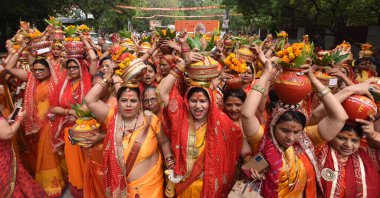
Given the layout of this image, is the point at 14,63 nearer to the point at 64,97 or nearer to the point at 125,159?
the point at 64,97

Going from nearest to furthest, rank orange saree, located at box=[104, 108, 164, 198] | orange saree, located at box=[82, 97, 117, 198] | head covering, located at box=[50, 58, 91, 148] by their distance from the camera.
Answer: orange saree, located at box=[104, 108, 164, 198] → orange saree, located at box=[82, 97, 117, 198] → head covering, located at box=[50, 58, 91, 148]

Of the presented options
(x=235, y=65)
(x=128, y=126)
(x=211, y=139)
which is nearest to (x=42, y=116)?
(x=128, y=126)

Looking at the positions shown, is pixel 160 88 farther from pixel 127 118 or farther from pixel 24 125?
pixel 24 125

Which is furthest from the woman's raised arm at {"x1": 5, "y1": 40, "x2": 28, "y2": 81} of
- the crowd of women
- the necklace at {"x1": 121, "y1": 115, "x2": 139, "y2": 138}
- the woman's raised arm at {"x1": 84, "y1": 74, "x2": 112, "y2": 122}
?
the necklace at {"x1": 121, "y1": 115, "x2": 139, "y2": 138}

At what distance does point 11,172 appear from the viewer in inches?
134

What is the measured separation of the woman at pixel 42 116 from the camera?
449 cm

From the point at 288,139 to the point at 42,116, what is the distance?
3.73 m

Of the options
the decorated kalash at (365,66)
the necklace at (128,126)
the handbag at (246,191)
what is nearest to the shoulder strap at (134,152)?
the necklace at (128,126)

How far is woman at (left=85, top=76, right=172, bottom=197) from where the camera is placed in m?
2.89

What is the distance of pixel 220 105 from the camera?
11.5 feet

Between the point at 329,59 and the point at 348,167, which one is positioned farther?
the point at 329,59

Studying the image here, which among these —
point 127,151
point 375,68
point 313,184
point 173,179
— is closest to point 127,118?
point 127,151

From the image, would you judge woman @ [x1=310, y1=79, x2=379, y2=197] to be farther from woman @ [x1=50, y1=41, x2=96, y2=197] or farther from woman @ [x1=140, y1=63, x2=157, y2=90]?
woman @ [x1=50, y1=41, x2=96, y2=197]

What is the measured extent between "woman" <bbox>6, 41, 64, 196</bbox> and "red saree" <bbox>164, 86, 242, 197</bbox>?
250cm
